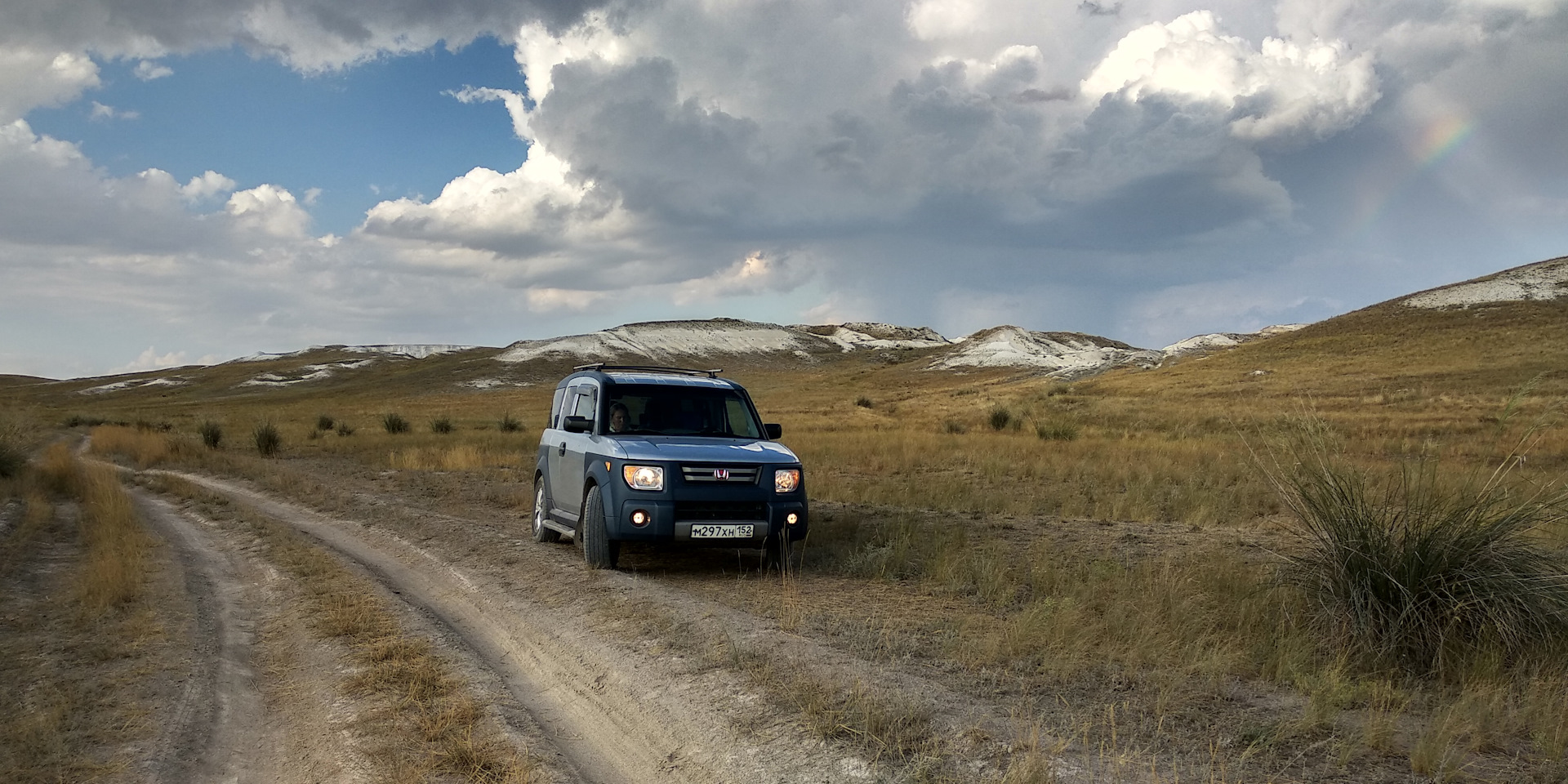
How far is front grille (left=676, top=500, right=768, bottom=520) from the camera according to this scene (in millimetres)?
8367

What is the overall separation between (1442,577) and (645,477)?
6.01m

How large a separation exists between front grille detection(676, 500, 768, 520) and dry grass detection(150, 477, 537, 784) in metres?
2.54

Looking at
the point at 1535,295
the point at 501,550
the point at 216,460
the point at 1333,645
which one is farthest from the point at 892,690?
the point at 1535,295

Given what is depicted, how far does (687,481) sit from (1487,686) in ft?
19.2

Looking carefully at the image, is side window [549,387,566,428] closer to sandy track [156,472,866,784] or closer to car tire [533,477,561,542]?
car tire [533,477,561,542]

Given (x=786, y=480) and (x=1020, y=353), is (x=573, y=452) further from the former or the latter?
(x=1020, y=353)

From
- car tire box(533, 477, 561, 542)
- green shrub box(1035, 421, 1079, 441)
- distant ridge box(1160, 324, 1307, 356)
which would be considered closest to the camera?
car tire box(533, 477, 561, 542)

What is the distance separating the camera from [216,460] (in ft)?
79.4

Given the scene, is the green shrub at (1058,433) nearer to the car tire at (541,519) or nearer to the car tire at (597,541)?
the car tire at (541,519)

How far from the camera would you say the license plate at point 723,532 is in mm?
8359

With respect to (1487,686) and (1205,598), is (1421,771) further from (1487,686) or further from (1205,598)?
(1205,598)

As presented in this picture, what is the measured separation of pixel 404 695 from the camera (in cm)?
548

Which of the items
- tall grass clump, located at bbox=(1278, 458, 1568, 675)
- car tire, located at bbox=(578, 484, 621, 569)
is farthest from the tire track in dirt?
tall grass clump, located at bbox=(1278, 458, 1568, 675)

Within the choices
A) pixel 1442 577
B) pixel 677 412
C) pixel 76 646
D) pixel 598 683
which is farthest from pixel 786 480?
pixel 76 646
